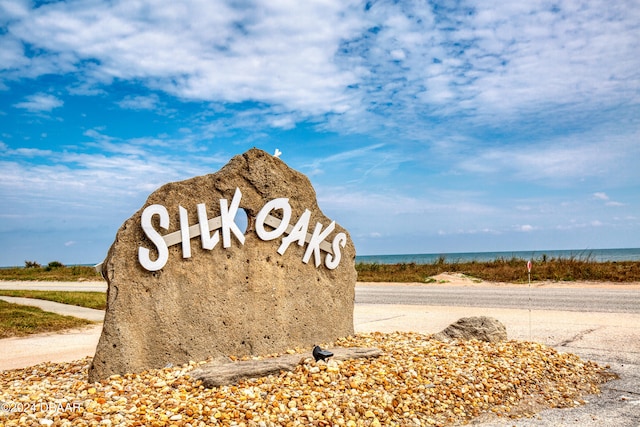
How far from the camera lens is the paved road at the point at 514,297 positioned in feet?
44.6

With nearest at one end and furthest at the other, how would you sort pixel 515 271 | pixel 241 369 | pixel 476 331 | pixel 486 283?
pixel 241 369
pixel 476 331
pixel 486 283
pixel 515 271

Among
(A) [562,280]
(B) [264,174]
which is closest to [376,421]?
(B) [264,174]

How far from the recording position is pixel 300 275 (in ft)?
24.1

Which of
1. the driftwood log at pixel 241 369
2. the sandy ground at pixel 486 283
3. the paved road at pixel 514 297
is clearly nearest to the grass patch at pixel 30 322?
the driftwood log at pixel 241 369

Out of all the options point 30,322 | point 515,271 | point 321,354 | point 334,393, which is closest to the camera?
point 334,393

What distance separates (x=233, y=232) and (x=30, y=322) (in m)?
8.02

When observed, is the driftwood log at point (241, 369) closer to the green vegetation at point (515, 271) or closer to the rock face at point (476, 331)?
the rock face at point (476, 331)

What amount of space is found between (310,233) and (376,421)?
3.28 m

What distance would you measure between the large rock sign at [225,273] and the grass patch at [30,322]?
258 inches

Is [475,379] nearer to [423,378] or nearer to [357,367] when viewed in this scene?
[423,378]

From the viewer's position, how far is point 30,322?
12.1 m

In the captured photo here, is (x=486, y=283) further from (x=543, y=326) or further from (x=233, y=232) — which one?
(x=233, y=232)

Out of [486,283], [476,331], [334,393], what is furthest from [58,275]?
[334,393]

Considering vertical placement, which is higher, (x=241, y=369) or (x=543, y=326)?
(x=241, y=369)
